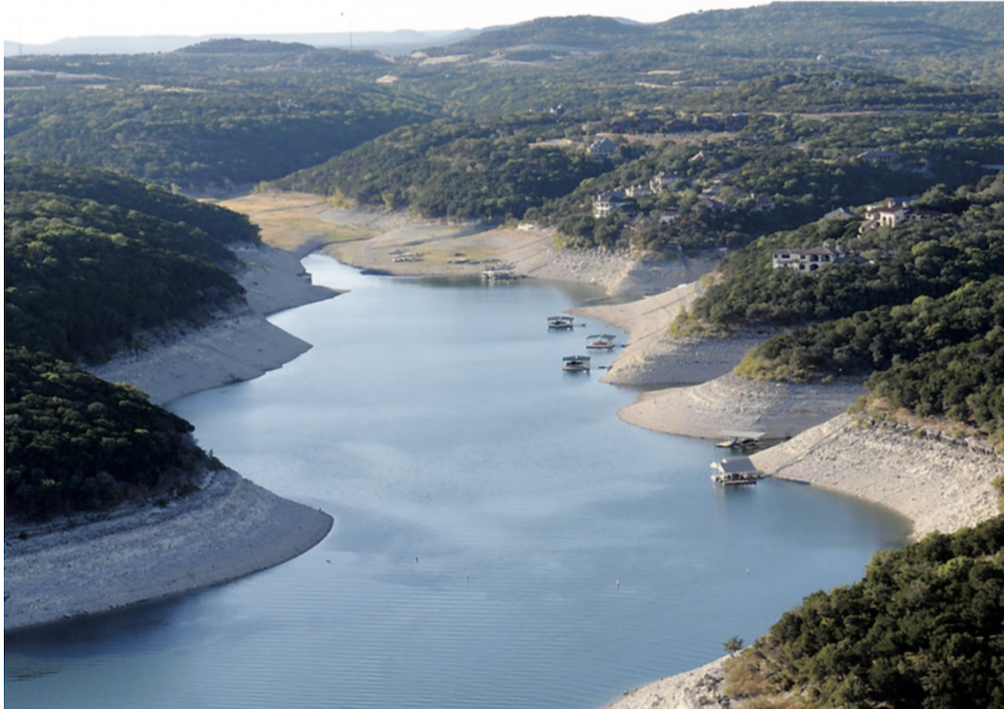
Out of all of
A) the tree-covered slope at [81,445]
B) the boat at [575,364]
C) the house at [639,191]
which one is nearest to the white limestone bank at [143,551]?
the tree-covered slope at [81,445]

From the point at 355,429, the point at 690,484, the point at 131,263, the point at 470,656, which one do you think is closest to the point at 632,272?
the point at 131,263

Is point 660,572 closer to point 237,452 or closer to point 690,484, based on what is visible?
point 690,484

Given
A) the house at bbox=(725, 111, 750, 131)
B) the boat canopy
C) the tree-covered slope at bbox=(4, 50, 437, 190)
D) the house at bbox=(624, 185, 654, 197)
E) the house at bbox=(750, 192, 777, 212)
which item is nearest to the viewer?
the boat canopy

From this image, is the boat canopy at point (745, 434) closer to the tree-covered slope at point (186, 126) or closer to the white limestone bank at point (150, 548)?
the white limestone bank at point (150, 548)

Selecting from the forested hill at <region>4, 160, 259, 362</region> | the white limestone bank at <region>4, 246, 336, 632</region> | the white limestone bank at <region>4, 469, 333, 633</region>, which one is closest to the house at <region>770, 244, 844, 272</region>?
the forested hill at <region>4, 160, 259, 362</region>

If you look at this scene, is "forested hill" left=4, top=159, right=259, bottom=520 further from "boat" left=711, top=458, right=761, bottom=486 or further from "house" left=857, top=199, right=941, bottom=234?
"house" left=857, top=199, right=941, bottom=234

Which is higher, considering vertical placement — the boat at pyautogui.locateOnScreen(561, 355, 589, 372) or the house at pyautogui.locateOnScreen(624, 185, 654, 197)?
the house at pyautogui.locateOnScreen(624, 185, 654, 197)
